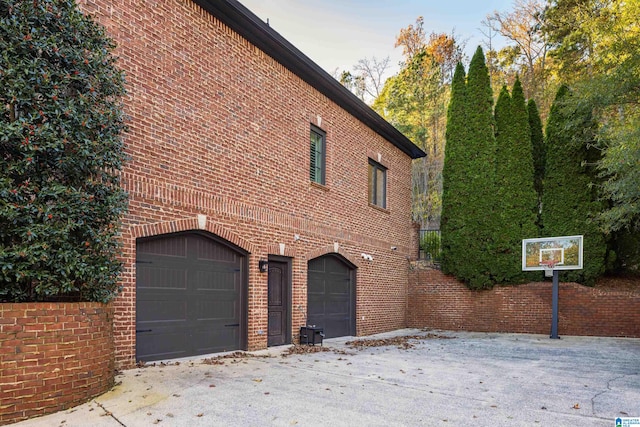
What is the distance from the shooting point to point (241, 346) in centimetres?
866

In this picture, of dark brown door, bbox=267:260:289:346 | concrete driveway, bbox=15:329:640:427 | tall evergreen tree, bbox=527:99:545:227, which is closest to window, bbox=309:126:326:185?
dark brown door, bbox=267:260:289:346

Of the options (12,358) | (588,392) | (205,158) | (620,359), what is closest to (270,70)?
(205,158)

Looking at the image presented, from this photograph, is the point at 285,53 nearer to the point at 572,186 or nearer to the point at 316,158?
the point at 316,158

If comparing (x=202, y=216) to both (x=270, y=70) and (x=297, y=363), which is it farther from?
(x=270, y=70)

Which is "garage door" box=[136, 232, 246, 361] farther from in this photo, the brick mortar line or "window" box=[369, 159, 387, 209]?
"window" box=[369, 159, 387, 209]

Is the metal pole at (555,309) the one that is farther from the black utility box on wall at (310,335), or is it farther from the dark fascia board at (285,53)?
the black utility box on wall at (310,335)

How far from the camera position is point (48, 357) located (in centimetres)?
431

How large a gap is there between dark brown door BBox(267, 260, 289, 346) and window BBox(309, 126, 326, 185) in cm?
263

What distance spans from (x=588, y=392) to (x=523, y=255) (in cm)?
869

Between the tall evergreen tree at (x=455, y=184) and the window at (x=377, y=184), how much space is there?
2.57m

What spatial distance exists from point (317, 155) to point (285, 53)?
9.11 ft

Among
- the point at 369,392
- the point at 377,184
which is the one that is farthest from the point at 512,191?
the point at 369,392

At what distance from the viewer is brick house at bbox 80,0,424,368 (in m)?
6.82

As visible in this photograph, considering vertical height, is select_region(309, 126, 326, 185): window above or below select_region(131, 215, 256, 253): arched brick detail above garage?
Result: above
